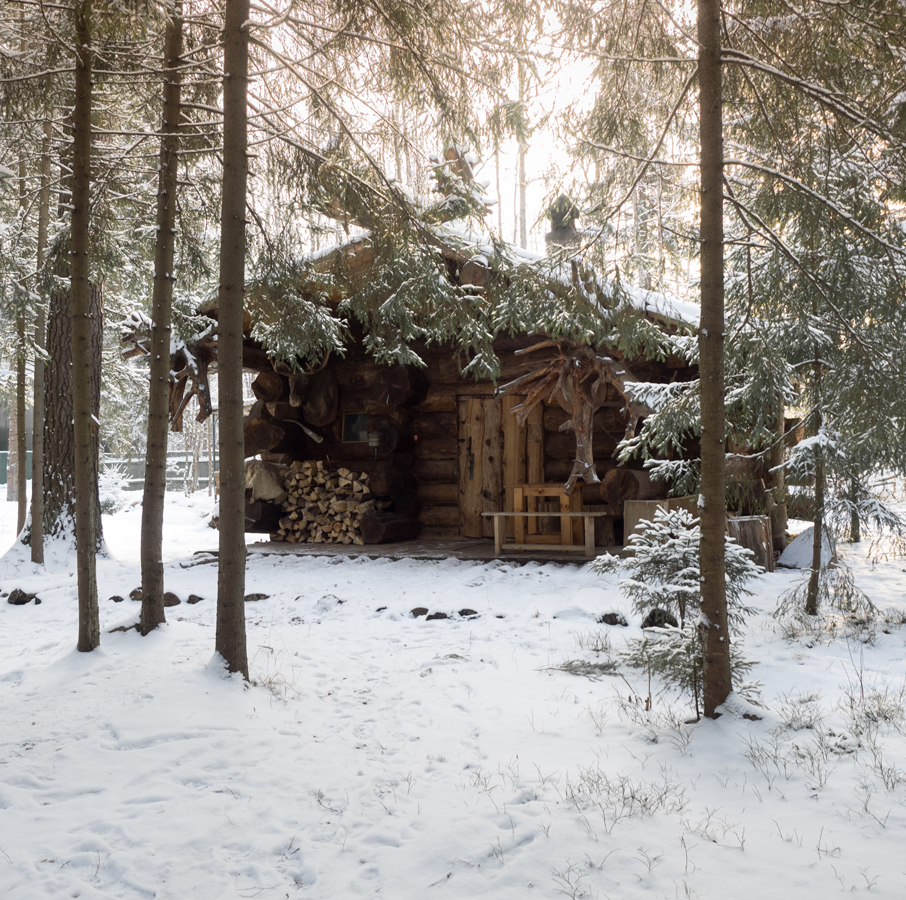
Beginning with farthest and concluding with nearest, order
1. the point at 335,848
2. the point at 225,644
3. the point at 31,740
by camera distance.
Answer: the point at 225,644, the point at 31,740, the point at 335,848

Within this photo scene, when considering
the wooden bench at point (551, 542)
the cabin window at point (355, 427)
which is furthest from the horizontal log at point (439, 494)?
the wooden bench at point (551, 542)

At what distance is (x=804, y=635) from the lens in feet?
20.5

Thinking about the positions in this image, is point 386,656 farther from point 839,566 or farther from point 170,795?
point 839,566

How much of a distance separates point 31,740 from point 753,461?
24.9 feet

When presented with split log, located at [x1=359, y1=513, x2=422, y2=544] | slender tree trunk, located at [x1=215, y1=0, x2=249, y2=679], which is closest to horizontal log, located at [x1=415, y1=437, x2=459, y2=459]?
split log, located at [x1=359, y1=513, x2=422, y2=544]

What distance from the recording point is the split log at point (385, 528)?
457 inches

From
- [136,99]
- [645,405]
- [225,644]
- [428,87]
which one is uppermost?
[136,99]

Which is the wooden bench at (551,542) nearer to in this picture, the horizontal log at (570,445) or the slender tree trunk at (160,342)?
the horizontal log at (570,445)

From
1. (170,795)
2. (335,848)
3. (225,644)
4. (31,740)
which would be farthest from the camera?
(225,644)

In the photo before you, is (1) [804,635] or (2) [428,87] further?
(1) [804,635]

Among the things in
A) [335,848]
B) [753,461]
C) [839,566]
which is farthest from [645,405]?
[335,848]

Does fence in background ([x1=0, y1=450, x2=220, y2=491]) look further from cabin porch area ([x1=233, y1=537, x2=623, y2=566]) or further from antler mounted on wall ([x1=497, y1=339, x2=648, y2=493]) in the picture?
antler mounted on wall ([x1=497, y1=339, x2=648, y2=493])

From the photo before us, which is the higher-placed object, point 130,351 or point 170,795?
point 130,351

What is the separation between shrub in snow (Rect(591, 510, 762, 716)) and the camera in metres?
4.42
